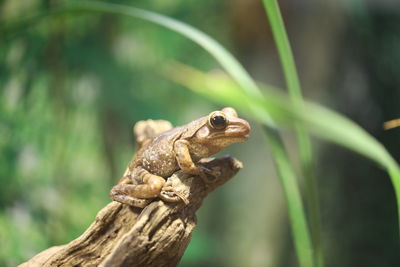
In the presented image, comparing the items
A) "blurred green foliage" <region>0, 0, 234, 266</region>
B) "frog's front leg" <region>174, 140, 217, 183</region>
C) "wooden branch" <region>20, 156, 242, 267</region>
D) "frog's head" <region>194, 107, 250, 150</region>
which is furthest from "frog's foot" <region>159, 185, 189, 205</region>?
"blurred green foliage" <region>0, 0, 234, 266</region>

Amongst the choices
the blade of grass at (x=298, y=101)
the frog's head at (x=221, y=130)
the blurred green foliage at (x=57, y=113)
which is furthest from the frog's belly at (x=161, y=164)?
the blurred green foliage at (x=57, y=113)

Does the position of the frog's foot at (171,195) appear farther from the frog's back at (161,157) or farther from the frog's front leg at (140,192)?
the frog's back at (161,157)

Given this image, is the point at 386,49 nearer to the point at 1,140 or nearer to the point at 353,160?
the point at 353,160

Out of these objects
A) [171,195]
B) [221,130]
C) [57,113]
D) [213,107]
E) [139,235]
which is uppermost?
[213,107]

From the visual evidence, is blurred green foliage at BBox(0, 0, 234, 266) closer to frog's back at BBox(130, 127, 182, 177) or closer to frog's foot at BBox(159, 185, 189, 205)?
frog's back at BBox(130, 127, 182, 177)

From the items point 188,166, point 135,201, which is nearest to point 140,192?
point 135,201

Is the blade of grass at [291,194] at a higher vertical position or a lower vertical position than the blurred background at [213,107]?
lower

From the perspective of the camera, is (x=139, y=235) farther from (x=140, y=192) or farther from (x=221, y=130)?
(x=221, y=130)
